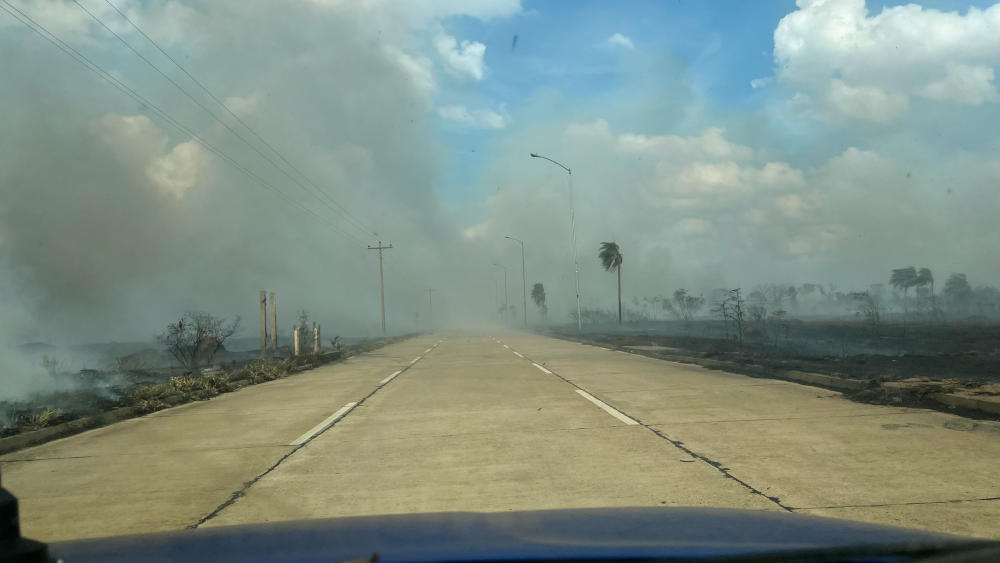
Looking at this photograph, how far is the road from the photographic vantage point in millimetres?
5438

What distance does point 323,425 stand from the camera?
10438 mm

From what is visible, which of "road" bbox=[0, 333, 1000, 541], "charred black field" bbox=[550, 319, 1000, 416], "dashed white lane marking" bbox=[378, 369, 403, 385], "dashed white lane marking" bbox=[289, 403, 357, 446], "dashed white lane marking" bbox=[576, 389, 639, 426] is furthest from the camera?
"dashed white lane marking" bbox=[378, 369, 403, 385]

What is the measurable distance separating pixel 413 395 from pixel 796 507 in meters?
9.93

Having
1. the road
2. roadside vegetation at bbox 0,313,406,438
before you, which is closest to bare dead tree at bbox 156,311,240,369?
roadside vegetation at bbox 0,313,406,438

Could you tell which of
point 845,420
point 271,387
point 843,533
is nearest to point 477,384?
point 271,387

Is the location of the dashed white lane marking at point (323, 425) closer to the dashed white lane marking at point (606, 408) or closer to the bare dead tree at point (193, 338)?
the dashed white lane marking at point (606, 408)

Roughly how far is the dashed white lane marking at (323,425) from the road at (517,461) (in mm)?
40

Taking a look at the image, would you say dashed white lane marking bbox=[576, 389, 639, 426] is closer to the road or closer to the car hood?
the road

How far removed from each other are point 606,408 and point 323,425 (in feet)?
15.0

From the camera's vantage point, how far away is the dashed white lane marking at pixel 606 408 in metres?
9.79

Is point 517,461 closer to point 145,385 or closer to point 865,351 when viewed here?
point 145,385

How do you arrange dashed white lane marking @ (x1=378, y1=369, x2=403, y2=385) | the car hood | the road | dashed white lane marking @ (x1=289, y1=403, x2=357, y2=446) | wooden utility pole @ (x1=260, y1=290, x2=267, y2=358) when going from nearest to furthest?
the car hood < the road < dashed white lane marking @ (x1=289, y1=403, x2=357, y2=446) < dashed white lane marking @ (x1=378, y1=369, x2=403, y2=385) < wooden utility pole @ (x1=260, y1=290, x2=267, y2=358)

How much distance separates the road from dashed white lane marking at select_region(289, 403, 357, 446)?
40 millimetres

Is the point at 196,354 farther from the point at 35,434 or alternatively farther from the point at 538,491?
the point at 538,491
